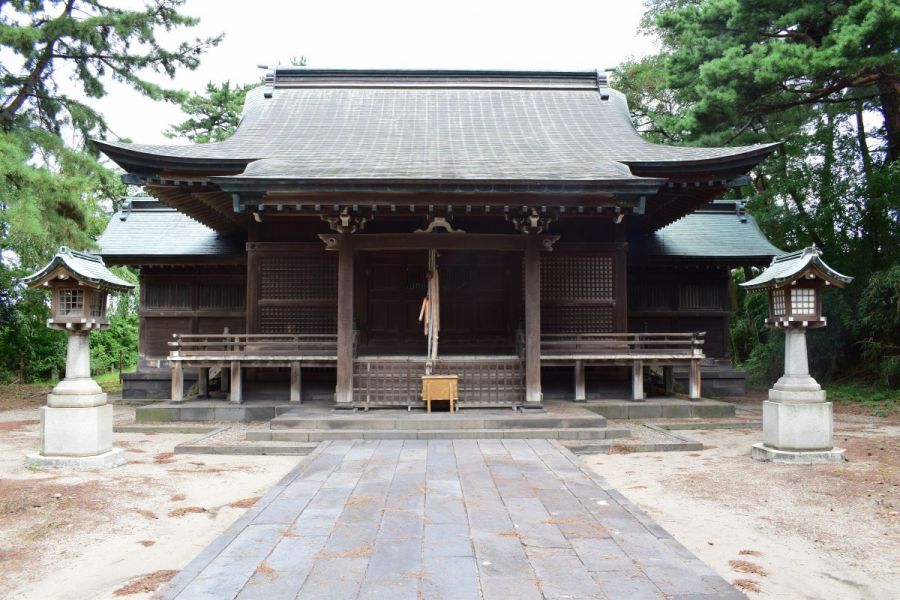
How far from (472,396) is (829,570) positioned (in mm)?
6290

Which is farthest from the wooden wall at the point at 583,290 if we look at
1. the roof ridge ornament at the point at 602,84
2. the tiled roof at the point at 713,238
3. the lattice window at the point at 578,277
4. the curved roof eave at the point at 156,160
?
the curved roof eave at the point at 156,160

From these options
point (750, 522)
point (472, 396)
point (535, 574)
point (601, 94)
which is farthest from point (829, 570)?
point (601, 94)

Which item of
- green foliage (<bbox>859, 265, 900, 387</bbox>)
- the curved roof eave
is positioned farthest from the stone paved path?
green foliage (<bbox>859, 265, 900, 387</bbox>)

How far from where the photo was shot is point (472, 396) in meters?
10.2

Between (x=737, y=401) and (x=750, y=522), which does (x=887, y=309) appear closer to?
(x=737, y=401)

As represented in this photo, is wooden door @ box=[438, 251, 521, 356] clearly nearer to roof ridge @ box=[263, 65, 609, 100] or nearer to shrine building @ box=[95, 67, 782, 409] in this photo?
shrine building @ box=[95, 67, 782, 409]

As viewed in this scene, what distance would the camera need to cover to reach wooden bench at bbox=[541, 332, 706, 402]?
1094 cm

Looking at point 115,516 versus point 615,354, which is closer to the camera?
point 115,516

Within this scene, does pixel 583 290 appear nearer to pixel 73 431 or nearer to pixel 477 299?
pixel 477 299

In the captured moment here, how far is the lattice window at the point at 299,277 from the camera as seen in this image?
12164 millimetres

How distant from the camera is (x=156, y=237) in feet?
48.7

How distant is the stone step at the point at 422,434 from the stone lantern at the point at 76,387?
2026 millimetres

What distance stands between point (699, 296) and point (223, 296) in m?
11.2

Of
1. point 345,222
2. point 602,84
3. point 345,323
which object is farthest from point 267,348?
point 602,84
